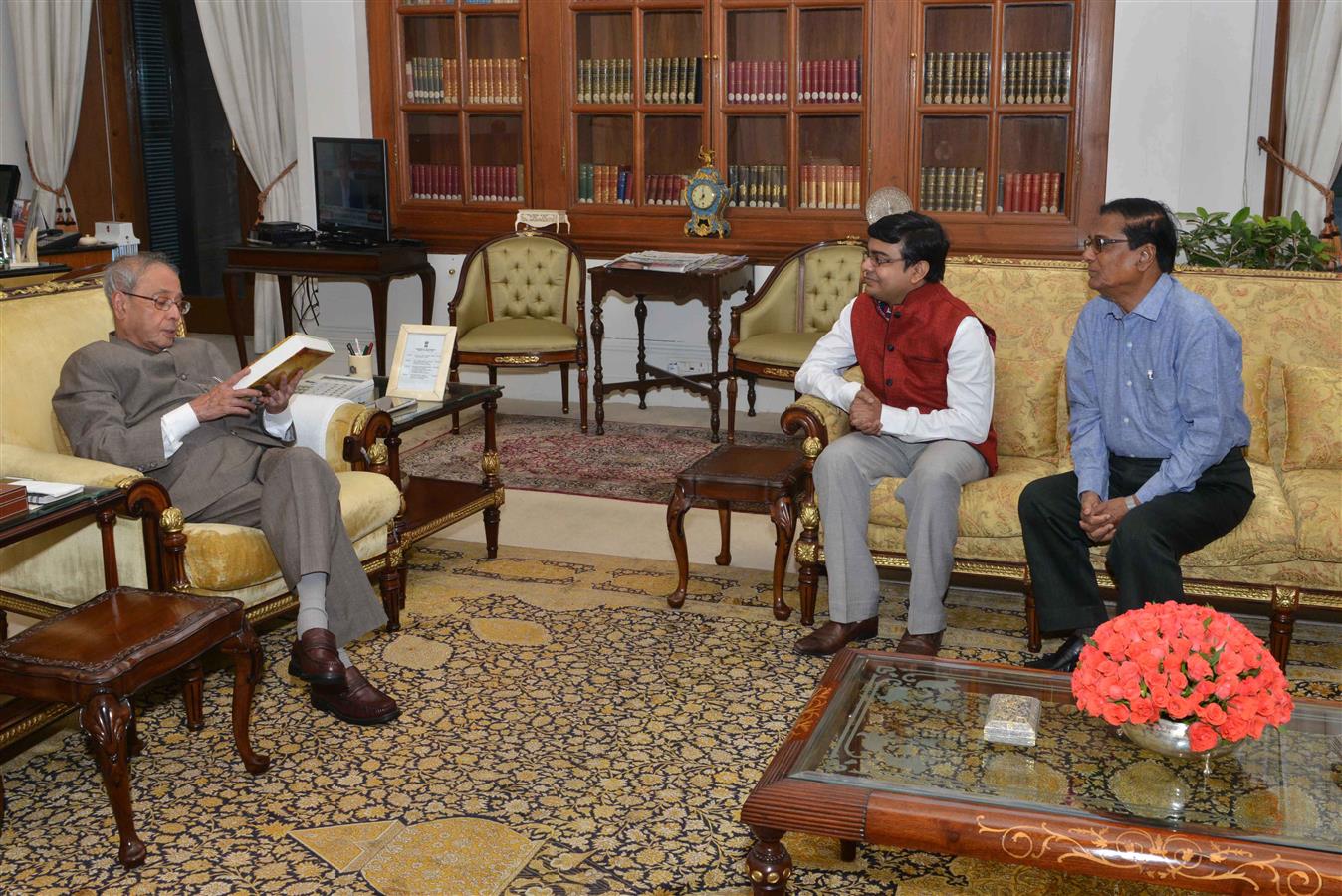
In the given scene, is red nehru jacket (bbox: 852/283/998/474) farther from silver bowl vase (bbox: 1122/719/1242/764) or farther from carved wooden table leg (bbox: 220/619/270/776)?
carved wooden table leg (bbox: 220/619/270/776)

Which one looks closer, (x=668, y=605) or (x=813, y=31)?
(x=668, y=605)

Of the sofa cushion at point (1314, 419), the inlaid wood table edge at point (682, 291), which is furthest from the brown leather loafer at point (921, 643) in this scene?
the inlaid wood table edge at point (682, 291)

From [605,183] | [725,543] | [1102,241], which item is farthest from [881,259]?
[605,183]

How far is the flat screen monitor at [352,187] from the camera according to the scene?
7.05m

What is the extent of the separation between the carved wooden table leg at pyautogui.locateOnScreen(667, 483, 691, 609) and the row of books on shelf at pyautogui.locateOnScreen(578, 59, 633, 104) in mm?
3428

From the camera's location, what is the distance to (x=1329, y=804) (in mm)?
2305

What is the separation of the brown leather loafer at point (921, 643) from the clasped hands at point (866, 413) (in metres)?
0.60

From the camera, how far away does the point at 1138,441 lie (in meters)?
3.66

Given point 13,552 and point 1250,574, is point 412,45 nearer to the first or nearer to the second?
point 13,552

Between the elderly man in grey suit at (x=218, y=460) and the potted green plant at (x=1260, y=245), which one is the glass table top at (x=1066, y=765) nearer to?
the elderly man in grey suit at (x=218, y=460)

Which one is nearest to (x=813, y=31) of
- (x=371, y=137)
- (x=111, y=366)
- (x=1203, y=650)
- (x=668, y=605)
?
(x=371, y=137)

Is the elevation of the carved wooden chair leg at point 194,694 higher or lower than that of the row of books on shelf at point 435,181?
lower

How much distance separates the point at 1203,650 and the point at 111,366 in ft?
8.99

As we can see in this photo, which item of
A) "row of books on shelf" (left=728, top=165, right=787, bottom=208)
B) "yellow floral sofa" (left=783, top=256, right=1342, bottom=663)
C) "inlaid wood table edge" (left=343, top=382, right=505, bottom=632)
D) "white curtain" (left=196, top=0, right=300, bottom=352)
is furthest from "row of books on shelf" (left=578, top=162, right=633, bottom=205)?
"yellow floral sofa" (left=783, top=256, right=1342, bottom=663)
